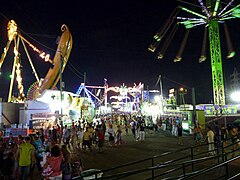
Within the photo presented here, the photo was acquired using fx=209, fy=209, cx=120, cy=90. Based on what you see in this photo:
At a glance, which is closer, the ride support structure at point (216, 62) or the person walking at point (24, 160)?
the person walking at point (24, 160)

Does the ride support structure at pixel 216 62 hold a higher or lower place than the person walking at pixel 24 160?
higher

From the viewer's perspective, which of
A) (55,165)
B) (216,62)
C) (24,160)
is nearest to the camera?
(55,165)

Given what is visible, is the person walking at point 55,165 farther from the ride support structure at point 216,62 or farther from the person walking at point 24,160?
the ride support structure at point 216,62

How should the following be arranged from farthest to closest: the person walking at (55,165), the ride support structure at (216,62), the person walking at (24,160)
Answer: the ride support structure at (216,62), the person walking at (24,160), the person walking at (55,165)

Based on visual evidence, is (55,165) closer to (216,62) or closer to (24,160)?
→ (24,160)

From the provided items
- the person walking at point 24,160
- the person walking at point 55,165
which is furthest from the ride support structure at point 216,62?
the person walking at point 55,165

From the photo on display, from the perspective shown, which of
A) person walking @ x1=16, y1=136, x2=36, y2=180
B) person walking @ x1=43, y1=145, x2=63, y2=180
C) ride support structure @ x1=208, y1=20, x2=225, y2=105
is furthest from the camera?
ride support structure @ x1=208, y1=20, x2=225, y2=105

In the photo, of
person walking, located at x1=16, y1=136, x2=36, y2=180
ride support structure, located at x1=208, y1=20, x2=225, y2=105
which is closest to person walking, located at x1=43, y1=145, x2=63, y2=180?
person walking, located at x1=16, y1=136, x2=36, y2=180

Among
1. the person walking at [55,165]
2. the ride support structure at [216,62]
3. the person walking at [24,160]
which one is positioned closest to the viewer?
the person walking at [55,165]

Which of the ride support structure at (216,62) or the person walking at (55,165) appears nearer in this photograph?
the person walking at (55,165)

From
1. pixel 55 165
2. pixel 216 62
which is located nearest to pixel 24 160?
pixel 55 165

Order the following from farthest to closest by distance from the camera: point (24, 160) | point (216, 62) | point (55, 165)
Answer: point (216, 62) → point (24, 160) → point (55, 165)

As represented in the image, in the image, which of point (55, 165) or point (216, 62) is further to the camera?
point (216, 62)

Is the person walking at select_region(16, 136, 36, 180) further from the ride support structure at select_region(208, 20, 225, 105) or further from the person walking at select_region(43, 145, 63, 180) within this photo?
the ride support structure at select_region(208, 20, 225, 105)
